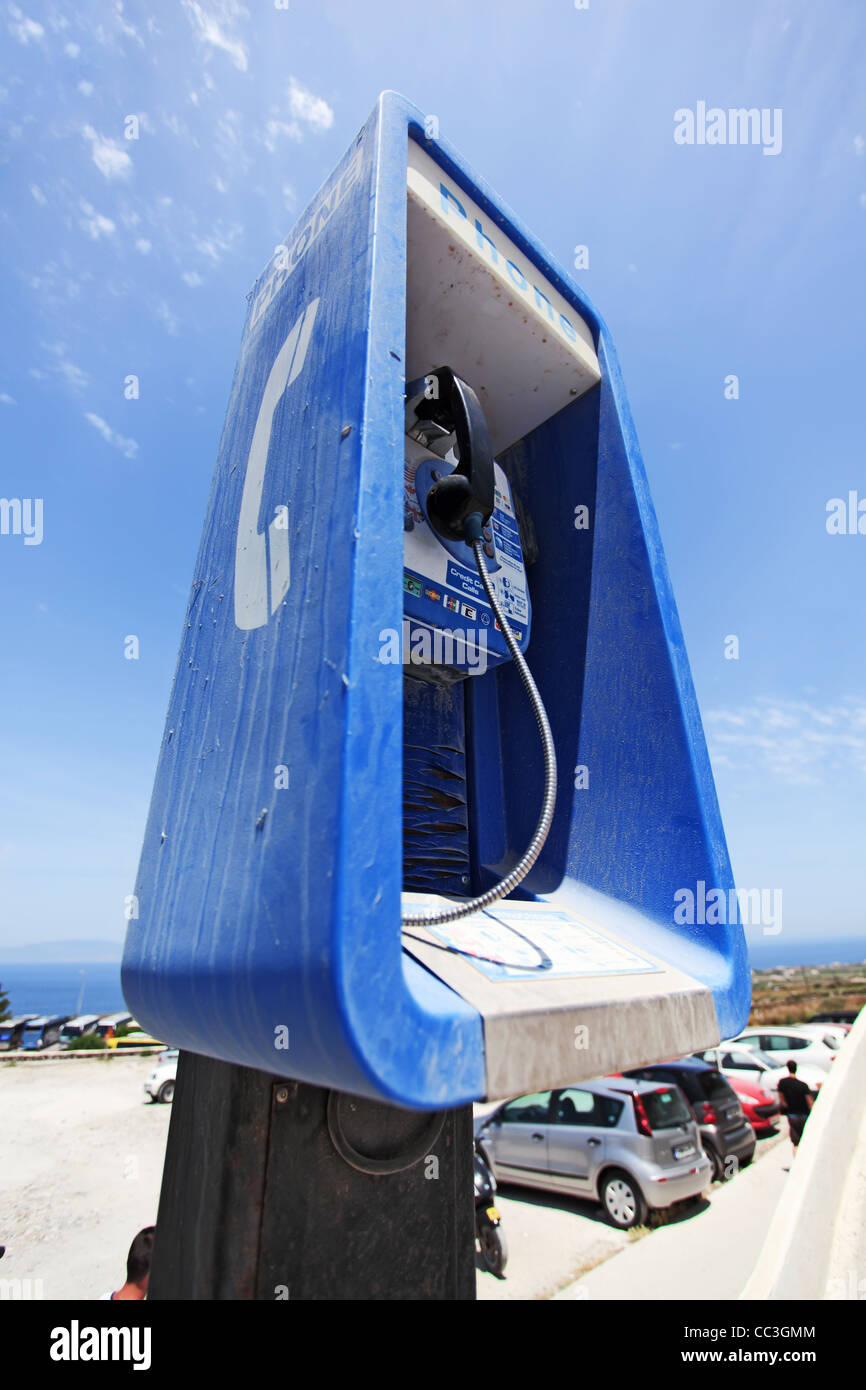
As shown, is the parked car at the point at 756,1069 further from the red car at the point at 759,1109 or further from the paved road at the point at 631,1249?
the paved road at the point at 631,1249

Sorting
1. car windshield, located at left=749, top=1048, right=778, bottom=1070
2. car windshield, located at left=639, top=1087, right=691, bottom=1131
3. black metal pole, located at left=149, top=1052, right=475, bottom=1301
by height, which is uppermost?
black metal pole, located at left=149, top=1052, right=475, bottom=1301

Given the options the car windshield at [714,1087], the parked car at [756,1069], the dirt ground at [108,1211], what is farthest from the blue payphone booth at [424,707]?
the parked car at [756,1069]

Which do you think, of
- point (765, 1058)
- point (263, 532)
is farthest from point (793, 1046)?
point (263, 532)

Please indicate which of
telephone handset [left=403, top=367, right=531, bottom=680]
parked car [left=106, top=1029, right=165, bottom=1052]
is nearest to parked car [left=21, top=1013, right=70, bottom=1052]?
parked car [left=106, top=1029, right=165, bottom=1052]

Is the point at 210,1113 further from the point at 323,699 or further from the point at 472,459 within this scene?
the point at 472,459

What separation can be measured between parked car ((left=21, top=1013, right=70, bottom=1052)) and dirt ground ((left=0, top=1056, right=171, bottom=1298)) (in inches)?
367

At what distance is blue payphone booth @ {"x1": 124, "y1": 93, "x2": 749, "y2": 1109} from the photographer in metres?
0.60

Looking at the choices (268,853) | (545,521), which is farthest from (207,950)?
(545,521)

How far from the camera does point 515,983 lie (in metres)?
0.72

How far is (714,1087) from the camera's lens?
20.4 feet

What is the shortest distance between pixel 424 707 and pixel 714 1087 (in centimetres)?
664

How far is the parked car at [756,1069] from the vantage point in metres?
8.25

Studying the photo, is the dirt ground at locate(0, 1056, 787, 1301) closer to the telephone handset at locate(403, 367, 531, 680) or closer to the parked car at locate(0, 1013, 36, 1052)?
the telephone handset at locate(403, 367, 531, 680)

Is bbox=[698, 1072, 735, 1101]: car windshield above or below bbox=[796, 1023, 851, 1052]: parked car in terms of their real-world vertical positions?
above
